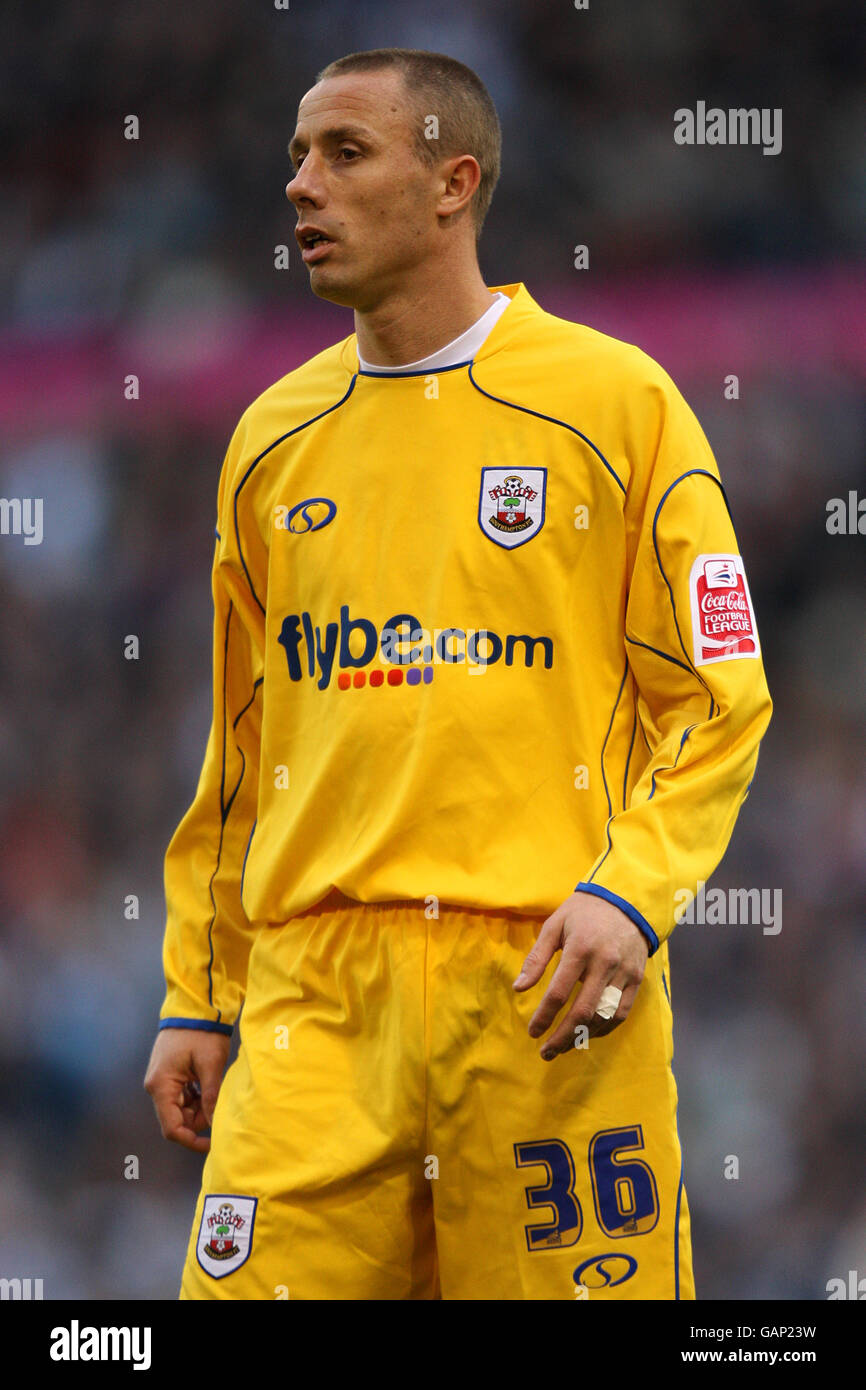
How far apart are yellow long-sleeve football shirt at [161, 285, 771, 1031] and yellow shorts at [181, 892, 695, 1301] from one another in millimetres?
94

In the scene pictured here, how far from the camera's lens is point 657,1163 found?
1.89 metres

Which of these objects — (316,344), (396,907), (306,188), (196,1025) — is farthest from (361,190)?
(316,344)

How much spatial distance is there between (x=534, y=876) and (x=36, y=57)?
3.07 metres

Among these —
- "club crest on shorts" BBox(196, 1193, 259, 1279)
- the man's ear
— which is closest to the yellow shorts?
"club crest on shorts" BBox(196, 1193, 259, 1279)

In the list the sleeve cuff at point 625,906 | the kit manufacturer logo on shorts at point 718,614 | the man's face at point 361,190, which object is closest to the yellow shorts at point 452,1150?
the sleeve cuff at point 625,906

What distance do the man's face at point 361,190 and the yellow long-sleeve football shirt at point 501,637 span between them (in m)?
0.13

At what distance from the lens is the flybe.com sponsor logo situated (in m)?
1.94

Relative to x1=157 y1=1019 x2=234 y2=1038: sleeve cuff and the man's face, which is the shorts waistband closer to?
x1=157 y1=1019 x2=234 y2=1038: sleeve cuff

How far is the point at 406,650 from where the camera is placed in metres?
1.96

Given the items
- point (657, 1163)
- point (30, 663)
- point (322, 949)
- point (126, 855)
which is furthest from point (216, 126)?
point (657, 1163)

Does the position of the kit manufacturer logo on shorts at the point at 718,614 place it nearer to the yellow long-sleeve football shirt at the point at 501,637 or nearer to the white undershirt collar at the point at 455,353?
the yellow long-sleeve football shirt at the point at 501,637

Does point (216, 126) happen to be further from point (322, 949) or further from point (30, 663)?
point (322, 949)

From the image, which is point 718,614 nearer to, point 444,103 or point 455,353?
point 455,353

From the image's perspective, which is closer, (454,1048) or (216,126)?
(454,1048)
